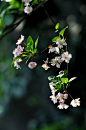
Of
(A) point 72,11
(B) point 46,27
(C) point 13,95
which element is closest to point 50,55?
(B) point 46,27

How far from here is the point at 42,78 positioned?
2199mm

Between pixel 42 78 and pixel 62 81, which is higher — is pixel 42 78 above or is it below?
above

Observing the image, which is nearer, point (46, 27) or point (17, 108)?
point (46, 27)

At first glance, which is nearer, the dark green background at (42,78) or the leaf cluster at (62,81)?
the leaf cluster at (62,81)

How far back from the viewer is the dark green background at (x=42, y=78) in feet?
6.10

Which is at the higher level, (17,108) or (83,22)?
(83,22)

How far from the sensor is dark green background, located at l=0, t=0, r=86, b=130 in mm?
1859

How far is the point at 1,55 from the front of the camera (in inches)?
91.7

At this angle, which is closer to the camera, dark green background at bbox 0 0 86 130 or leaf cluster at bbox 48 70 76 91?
leaf cluster at bbox 48 70 76 91

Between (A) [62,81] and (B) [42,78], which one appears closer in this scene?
(A) [62,81]

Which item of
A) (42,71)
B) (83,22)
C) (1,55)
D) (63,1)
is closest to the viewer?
(83,22)

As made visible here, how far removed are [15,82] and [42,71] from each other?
31 centimetres

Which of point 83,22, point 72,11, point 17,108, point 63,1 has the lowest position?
point 17,108

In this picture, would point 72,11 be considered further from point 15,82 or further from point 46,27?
point 15,82
